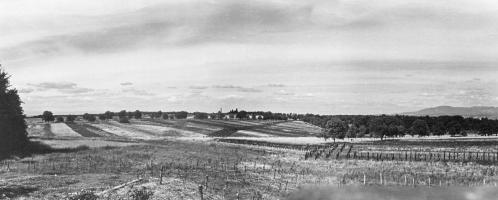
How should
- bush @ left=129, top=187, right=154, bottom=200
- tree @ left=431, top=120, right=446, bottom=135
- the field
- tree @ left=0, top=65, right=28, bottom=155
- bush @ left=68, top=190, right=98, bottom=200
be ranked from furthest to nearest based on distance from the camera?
tree @ left=431, top=120, right=446, bottom=135, tree @ left=0, top=65, right=28, bottom=155, the field, bush @ left=129, top=187, right=154, bottom=200, bush @ left=68, top=190, right=98, bottom=200

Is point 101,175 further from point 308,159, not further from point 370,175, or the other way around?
point 308,159

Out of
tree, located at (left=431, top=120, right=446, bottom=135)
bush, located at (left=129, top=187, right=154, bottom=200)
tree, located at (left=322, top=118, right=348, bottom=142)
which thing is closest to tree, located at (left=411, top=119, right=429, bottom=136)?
tree, located at (left=431, top=120, right=446, bottom=135)

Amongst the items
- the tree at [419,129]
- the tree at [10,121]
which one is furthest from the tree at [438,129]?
the tree at [10,121]

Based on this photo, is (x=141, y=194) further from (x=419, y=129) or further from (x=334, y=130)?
(x=419, y=129)

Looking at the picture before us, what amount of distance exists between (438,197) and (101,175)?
3026 cm

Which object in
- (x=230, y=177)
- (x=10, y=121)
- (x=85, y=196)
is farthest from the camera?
(x=10, y=121)

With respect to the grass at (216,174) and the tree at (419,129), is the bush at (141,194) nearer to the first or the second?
the grass at (216,174)

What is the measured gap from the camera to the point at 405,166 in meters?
65.5

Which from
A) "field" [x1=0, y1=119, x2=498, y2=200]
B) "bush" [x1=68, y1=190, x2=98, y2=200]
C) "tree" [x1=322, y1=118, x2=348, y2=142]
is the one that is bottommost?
"field" [x1=0, y1=119, x2=498, y2=200]

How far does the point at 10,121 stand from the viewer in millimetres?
71812

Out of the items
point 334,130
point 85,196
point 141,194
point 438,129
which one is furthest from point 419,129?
point 85,196

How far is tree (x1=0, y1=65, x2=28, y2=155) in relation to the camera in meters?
69.1

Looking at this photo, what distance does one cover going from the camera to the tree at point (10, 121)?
6906 cm

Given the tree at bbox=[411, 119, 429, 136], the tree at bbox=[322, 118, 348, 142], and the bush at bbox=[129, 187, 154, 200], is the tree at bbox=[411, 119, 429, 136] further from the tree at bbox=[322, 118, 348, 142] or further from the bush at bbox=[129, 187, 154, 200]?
the bush at bbox=[129, 187, 154, 200]
